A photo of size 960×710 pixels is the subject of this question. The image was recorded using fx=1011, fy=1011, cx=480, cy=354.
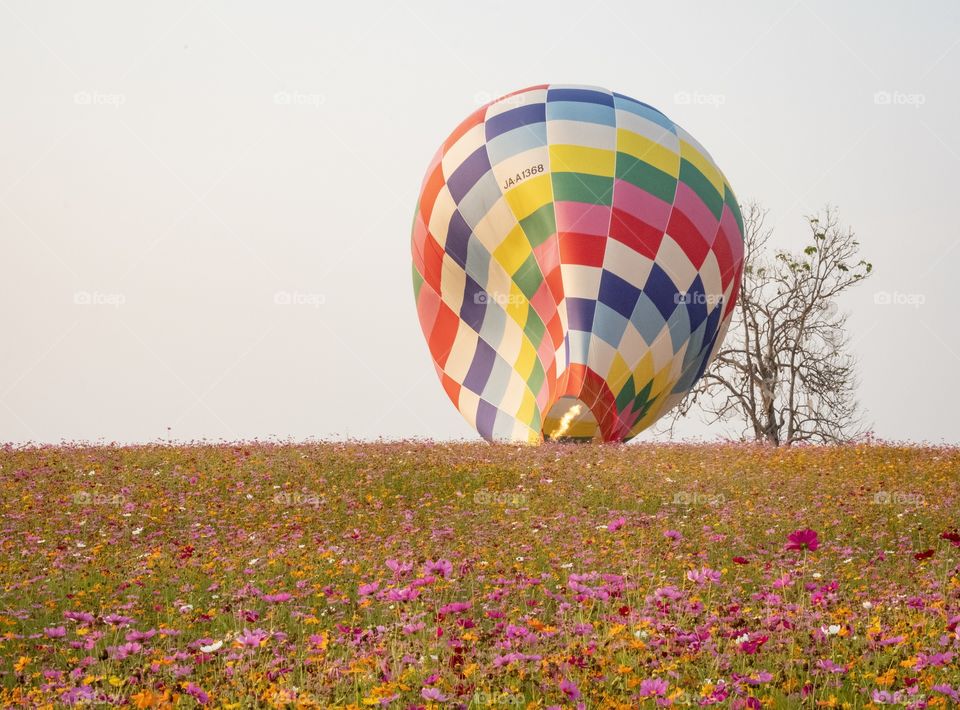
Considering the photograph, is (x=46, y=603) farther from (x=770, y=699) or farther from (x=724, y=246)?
(x=724, y=246)

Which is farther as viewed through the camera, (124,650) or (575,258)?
(575,258)

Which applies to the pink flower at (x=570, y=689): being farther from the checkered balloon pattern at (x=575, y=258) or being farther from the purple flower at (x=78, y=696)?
the checkered balloon pattern at (x=575, y=258)

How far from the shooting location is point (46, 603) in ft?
28.5

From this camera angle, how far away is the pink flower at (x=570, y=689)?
5.04 meters

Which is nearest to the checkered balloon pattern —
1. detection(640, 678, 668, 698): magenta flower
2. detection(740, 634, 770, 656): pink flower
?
detection(740, 634, 770, 656): pink flower

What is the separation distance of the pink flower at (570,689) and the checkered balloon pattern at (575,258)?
48.5 feet

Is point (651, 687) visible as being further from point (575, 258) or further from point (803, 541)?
point (575, 258)

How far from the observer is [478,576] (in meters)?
9.38

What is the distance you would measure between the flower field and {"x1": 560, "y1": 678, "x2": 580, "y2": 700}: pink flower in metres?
0.05

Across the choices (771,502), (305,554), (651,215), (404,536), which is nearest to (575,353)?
(651,215)

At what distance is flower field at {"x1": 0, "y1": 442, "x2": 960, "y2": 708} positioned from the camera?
5730 millimetres

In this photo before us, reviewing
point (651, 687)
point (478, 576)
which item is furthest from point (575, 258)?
point (651, 687)

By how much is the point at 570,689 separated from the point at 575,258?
15.6 meters

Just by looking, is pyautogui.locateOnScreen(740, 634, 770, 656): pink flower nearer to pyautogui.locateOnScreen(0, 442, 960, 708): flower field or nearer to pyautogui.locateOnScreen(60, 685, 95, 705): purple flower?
pyautogui.locateOnScreen(0, 442, 960, 708): flower field
